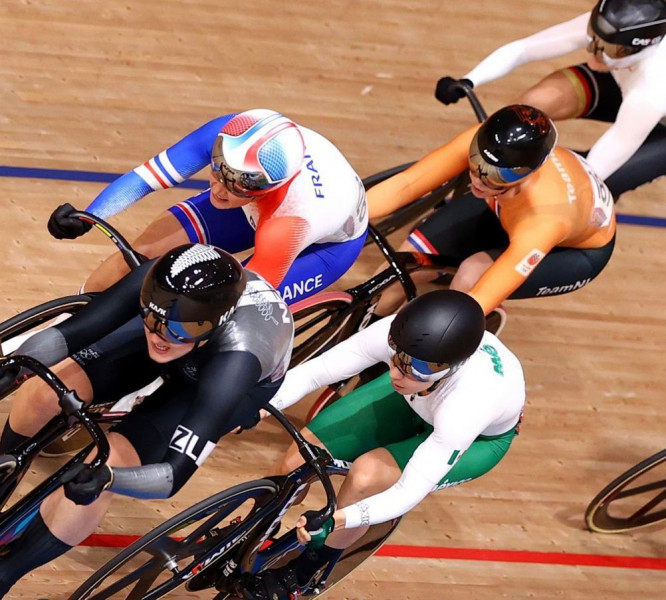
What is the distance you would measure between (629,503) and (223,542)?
6.24 ft

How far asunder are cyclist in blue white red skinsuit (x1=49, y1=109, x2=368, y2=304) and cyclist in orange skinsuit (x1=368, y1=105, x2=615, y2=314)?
0.43 m

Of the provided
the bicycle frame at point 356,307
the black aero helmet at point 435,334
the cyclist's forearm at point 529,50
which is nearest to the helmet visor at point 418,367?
the black aero helmet at point 435,334

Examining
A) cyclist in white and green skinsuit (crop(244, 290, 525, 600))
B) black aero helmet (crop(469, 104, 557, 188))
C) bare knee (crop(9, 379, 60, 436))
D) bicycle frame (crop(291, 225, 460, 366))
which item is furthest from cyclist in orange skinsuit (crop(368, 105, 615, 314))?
bare knee (crop(9, 379, 60, 436))

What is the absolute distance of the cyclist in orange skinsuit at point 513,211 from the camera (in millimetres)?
3938

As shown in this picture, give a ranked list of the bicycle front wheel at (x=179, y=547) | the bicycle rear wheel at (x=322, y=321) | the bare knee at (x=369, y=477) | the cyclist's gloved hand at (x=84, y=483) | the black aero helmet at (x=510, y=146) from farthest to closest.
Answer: the bicycle rear wheel at (x=322, y=321) → the black aero helmet at (x=510, y=146) → the bare knee at (x=369, y=477) → the bicycle front wheel at (x=179, y=547) → the cyclist's gloved hand at (x=84, y=483)

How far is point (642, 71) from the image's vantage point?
4492 millimetres

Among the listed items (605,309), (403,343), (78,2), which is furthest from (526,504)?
(78,2)

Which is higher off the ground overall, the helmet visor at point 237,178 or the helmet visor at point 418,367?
the helmet visor at point 237,178

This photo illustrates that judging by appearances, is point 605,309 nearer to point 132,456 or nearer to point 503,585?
point 503,585

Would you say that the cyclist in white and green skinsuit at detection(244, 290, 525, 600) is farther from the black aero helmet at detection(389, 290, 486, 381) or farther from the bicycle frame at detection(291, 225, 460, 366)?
the bicycle frame at detection(291, 225, 460, 366)

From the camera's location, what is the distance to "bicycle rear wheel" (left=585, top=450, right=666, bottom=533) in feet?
14.3

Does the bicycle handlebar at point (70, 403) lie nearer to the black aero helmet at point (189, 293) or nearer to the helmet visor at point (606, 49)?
the black aero helmet at point (189, 293)

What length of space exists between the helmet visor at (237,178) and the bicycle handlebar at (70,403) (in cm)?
80

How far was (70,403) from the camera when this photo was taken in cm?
302
